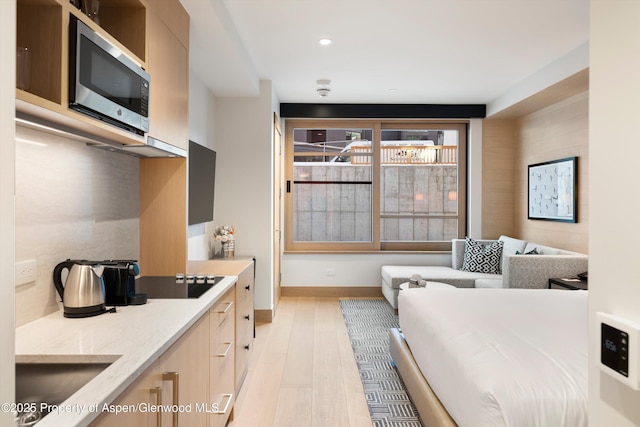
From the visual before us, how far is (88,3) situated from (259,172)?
295 centimetres

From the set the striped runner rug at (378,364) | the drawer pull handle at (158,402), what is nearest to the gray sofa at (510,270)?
the striped runner rug at (378,364)

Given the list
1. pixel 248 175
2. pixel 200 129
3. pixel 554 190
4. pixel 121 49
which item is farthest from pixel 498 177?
pixel 121 49

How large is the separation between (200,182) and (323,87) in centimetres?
206

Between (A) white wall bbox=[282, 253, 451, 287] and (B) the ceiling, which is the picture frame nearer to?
(B) the ceiling

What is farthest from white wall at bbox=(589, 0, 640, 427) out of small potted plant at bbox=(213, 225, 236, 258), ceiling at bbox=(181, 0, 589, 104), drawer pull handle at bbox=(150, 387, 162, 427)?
small potted plant at bbox=(213, 225, 236, 258)

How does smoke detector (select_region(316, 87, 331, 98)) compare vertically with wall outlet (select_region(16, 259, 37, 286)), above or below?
above

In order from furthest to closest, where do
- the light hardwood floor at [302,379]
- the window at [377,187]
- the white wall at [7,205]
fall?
the window at [377,187] → the light hardwood floor at [302,379] → the white wall at [7,205]

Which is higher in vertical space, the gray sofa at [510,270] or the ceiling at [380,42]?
the ceiling at [380,42]

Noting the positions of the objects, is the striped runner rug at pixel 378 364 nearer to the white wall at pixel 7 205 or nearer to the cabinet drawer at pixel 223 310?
the cabinet drawer at pixel 223 310

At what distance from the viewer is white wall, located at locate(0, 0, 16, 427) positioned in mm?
661

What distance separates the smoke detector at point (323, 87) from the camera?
15.3 feet

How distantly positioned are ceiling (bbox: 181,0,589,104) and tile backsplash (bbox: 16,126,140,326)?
119 centimetres

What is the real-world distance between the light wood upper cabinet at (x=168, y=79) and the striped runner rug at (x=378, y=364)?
6.90 ft

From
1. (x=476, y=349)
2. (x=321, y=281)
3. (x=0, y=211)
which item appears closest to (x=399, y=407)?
(x=476, y=349)
